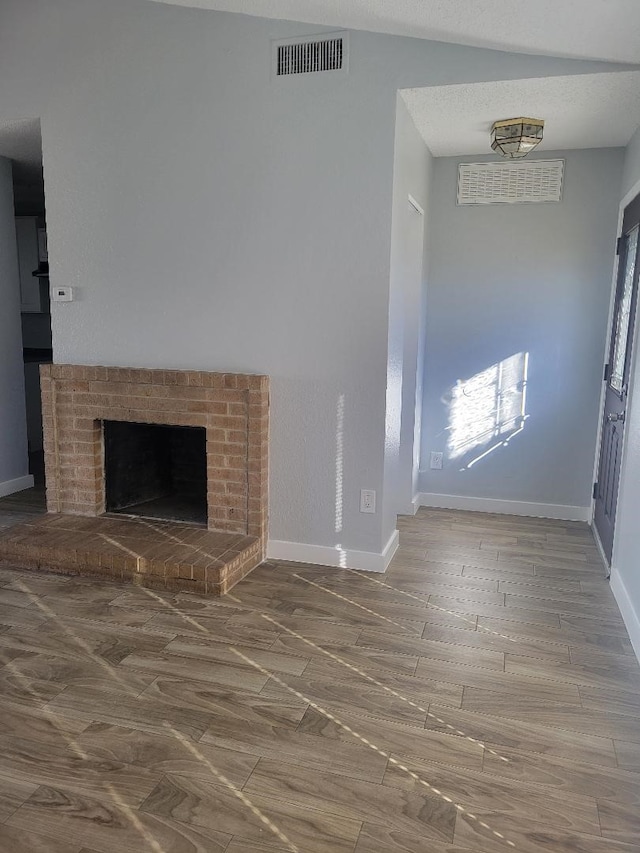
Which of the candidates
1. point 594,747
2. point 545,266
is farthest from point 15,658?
point 545,266

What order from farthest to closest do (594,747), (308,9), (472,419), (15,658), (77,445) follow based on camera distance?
(472,419) → (77,445) → (308,9) → (15,658) → (594,747)

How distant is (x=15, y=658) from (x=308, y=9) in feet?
9.74

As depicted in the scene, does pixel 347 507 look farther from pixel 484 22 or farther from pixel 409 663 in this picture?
pixel 484 22

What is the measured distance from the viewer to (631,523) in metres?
2.83

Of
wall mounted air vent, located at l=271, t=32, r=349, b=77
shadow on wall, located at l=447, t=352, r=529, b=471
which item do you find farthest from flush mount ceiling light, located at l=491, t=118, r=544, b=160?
shadow on wall, located at l=447, t=352, r=529, b=471

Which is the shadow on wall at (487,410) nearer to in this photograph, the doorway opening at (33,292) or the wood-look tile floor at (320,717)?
the wood-look tile floor at (320,717)

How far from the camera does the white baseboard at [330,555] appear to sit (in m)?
3.29

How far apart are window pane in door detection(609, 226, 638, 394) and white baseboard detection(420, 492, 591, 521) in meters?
0.96

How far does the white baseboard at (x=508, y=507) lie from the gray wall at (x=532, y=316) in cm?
4

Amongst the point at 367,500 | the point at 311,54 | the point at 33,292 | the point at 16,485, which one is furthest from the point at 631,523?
the point at 33,292

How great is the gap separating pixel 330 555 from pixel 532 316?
6.74ft

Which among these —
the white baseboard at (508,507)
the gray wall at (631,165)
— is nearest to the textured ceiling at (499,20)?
the gray wall at (631,165)

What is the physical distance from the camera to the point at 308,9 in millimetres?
2807

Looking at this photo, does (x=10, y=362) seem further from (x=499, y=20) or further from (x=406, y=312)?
(x=499, y=20)
